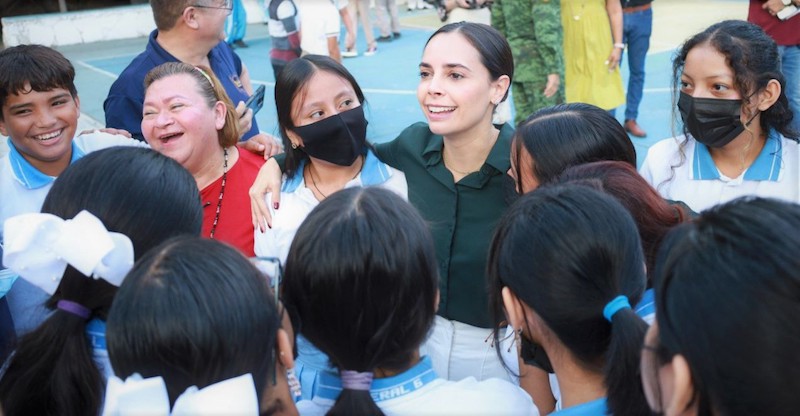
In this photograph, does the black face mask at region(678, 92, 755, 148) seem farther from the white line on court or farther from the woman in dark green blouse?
the white line on court

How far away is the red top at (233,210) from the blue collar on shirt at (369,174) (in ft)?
0.71

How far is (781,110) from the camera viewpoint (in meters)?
2.55

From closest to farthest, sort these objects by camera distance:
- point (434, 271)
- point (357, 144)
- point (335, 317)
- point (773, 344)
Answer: point (773, 344) → point (335, 317) → point (434, 271) → point (357, 144)

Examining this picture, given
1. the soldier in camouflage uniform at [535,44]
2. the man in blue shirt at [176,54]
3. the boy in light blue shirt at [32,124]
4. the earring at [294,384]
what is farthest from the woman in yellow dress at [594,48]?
the earring at [294,384]

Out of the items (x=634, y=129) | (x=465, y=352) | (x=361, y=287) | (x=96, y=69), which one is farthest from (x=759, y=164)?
(x=96, y=69)

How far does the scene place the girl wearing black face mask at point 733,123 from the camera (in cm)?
248

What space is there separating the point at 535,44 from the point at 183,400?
4.59m

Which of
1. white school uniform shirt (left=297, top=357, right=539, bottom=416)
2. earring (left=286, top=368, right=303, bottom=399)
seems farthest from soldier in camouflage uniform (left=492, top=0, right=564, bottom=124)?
white school uniform shirt (left=297, top=357, right=539, bottom=416)

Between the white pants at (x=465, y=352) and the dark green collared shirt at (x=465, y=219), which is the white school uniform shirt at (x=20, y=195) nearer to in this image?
the dark green collared shirt at (x=465, y=219)

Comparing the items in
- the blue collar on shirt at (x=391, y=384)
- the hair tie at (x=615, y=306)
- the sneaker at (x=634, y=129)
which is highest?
the hair tie at (x=615, y=306)

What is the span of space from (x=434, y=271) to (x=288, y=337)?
36 centimetres

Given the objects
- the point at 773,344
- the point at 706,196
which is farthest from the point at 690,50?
the point at 773,344

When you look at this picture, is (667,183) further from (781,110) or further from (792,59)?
(792,59)

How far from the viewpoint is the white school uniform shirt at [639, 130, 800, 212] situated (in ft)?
8.14
